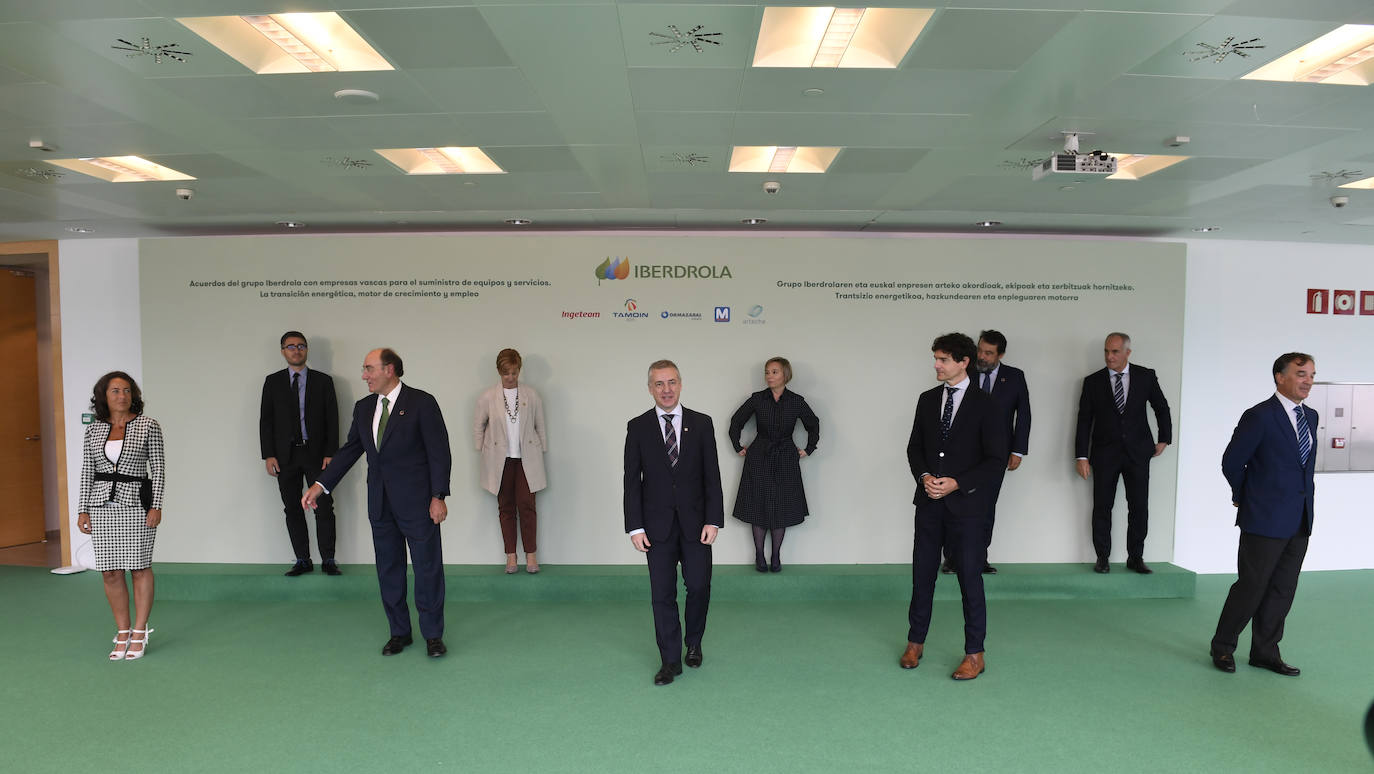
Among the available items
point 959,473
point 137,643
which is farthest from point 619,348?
point 137,643

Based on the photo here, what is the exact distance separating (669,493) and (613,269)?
273 centimetres

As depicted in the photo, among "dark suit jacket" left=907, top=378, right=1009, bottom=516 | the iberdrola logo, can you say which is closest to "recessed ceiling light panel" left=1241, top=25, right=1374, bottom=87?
"dark suit jacket" left=907, top=378, right=1009, bottom=516

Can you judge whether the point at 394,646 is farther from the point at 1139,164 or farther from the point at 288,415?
the point at 1139,164

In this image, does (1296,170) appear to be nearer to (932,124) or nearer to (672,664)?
(932,124)

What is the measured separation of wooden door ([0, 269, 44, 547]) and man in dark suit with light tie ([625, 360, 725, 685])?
23.0 ft

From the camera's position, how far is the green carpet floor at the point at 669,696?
128 inches

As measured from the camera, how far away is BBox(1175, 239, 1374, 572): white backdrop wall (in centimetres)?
652

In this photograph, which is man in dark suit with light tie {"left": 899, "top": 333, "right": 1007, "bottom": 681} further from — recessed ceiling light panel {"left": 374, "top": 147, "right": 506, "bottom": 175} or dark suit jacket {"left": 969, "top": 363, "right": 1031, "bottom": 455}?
recessed ceiling light panel {"left": 374, "top": 147, "right": 506, "bottom": 175}

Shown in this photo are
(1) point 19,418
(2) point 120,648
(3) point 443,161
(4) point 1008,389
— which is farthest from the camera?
(1) point 19,418

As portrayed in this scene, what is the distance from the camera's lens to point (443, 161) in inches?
183

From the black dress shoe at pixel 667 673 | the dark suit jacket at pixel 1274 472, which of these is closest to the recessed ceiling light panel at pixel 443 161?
the black dress shoe at pixel 667 673

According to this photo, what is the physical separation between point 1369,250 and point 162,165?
9.41 metres

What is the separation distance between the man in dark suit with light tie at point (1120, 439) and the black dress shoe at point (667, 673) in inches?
144

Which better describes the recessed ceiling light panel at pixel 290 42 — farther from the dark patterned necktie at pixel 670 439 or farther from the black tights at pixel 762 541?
the black tights at pixel 762 541
